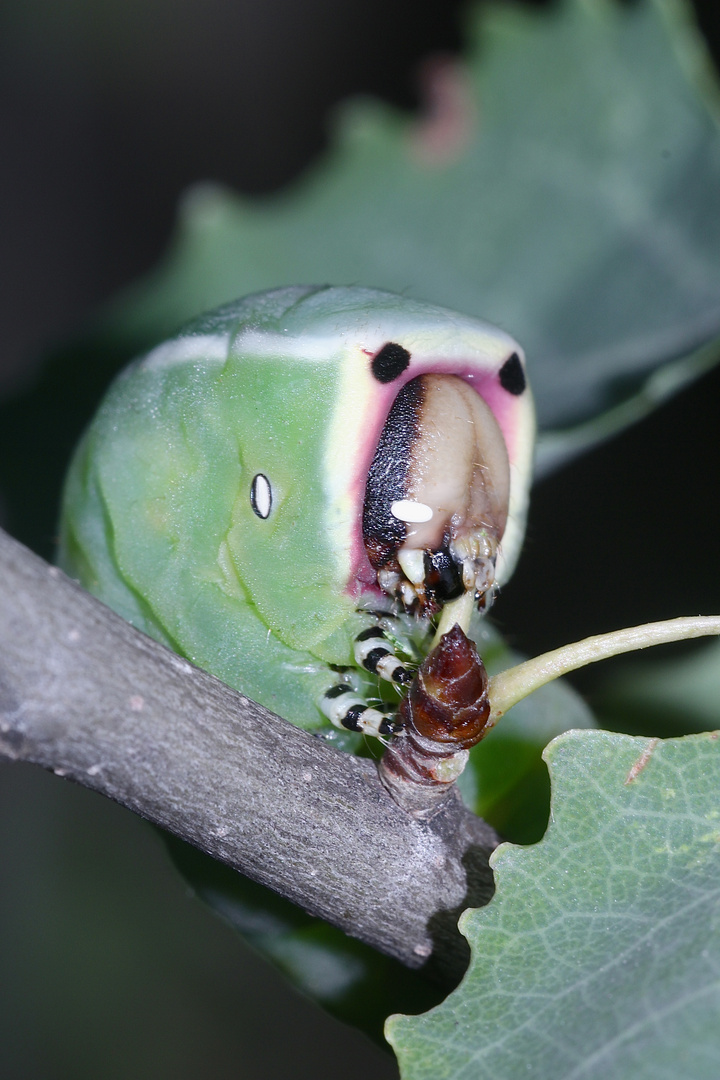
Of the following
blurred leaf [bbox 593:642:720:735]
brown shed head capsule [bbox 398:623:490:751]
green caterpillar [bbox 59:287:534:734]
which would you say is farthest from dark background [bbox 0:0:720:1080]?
brown shed head capsule [bbox 398:623:490:751]

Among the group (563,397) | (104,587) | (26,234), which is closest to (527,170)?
(563,397)

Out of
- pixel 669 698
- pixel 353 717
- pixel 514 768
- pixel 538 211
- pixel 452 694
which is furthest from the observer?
pixel 538 211

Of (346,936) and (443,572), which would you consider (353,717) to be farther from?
(346,936)

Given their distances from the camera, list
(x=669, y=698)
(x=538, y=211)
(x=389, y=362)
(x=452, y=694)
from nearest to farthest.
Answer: (x=452, y=694)
(x=389, y=362)
(x=669, y=698)
(x=538, y=211)

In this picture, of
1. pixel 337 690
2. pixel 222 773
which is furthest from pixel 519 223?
pixel 222 773

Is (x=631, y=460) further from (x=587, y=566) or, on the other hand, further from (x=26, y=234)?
(x=26, y=234)

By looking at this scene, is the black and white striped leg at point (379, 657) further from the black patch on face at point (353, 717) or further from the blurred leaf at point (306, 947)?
the blurred leaf at point (306, 947)

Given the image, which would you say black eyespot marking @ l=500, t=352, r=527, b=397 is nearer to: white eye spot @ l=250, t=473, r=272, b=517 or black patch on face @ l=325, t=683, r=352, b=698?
white eye spot @ l=250, t=473, r=272, b=517
